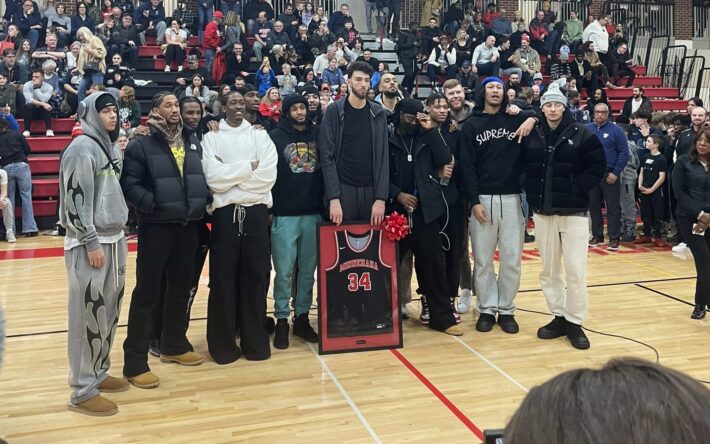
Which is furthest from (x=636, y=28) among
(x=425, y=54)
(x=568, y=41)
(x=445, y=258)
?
(x=445, y=258)

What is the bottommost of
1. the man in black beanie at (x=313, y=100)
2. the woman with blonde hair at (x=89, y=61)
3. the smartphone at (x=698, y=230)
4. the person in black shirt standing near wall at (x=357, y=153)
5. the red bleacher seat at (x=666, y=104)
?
the smartphone at (x=698, y=230)

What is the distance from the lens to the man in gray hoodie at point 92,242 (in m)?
3.94

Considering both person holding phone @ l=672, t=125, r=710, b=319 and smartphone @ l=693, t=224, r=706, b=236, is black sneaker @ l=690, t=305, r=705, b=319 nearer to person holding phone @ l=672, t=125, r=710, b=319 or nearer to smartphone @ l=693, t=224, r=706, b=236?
person holding phone @ l=672, t=125, r=710, b=319

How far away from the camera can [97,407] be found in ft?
13.4

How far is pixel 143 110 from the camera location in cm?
1428

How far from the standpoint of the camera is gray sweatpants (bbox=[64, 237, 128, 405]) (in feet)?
13.2

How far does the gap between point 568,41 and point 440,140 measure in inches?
555

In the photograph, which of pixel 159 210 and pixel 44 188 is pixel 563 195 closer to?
pixel 159 210

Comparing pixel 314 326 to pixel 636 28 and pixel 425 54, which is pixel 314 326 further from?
pixel 636 28

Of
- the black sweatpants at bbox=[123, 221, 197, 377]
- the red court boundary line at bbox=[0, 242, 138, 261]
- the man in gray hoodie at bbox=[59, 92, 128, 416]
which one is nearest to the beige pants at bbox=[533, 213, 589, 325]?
Answer: the black sweatpants at bbox=[123, 221, 197, 377]

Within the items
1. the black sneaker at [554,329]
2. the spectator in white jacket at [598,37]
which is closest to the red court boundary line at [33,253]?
the black sneaker at [554,329]

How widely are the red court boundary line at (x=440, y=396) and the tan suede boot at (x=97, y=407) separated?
191 cm

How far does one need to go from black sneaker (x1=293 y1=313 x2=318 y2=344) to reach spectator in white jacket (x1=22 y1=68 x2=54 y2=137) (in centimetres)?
903

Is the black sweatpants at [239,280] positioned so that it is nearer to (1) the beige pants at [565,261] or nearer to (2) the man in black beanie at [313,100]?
(2) the man in black beanie at [313,100]
